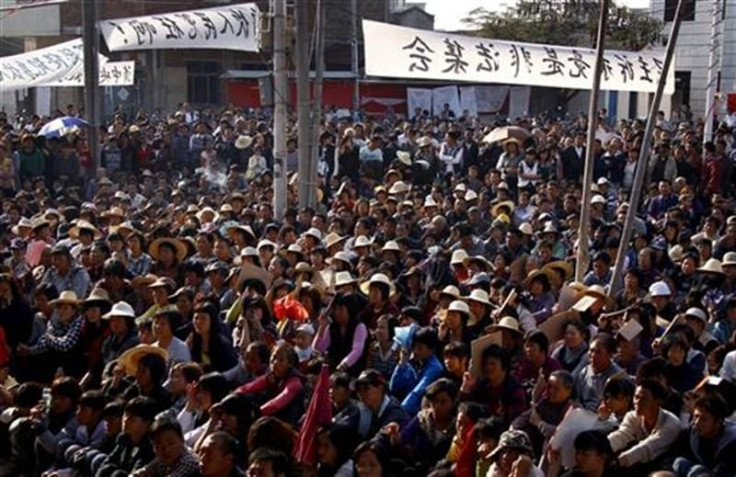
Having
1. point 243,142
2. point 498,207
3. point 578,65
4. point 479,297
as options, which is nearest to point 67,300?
point 479,297

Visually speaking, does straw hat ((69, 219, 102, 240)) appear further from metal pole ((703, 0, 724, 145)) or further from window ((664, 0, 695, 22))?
window ((664, 0, 695, 22))

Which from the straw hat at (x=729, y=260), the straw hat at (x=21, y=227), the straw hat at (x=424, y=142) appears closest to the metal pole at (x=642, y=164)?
the straw hat at (x=729, y=260)

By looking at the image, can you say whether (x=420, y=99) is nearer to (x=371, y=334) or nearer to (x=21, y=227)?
(x=21, y=227)

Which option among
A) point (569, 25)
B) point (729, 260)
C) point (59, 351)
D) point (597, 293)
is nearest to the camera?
point (59, 351)

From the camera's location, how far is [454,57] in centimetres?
1321

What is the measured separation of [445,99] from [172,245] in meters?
23.8

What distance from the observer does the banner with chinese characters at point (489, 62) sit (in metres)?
12.9

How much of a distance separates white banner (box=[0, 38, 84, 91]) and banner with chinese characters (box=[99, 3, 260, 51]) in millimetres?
1661

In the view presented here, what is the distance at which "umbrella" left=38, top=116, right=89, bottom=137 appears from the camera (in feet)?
61.1

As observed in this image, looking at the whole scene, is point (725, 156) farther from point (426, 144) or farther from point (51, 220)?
point (51, 220)

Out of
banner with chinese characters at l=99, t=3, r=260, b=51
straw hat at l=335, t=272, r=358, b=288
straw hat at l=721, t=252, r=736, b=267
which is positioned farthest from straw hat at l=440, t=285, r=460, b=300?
banner with chinese characters at l=99, t=3, r=260, b=51

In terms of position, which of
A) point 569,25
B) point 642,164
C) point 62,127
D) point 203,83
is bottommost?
point 62,127

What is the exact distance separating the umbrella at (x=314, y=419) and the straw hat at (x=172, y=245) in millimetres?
4291

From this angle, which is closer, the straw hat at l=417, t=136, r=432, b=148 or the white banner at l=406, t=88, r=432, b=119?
the straw hat at l=417, t=136, r=432, b=148
